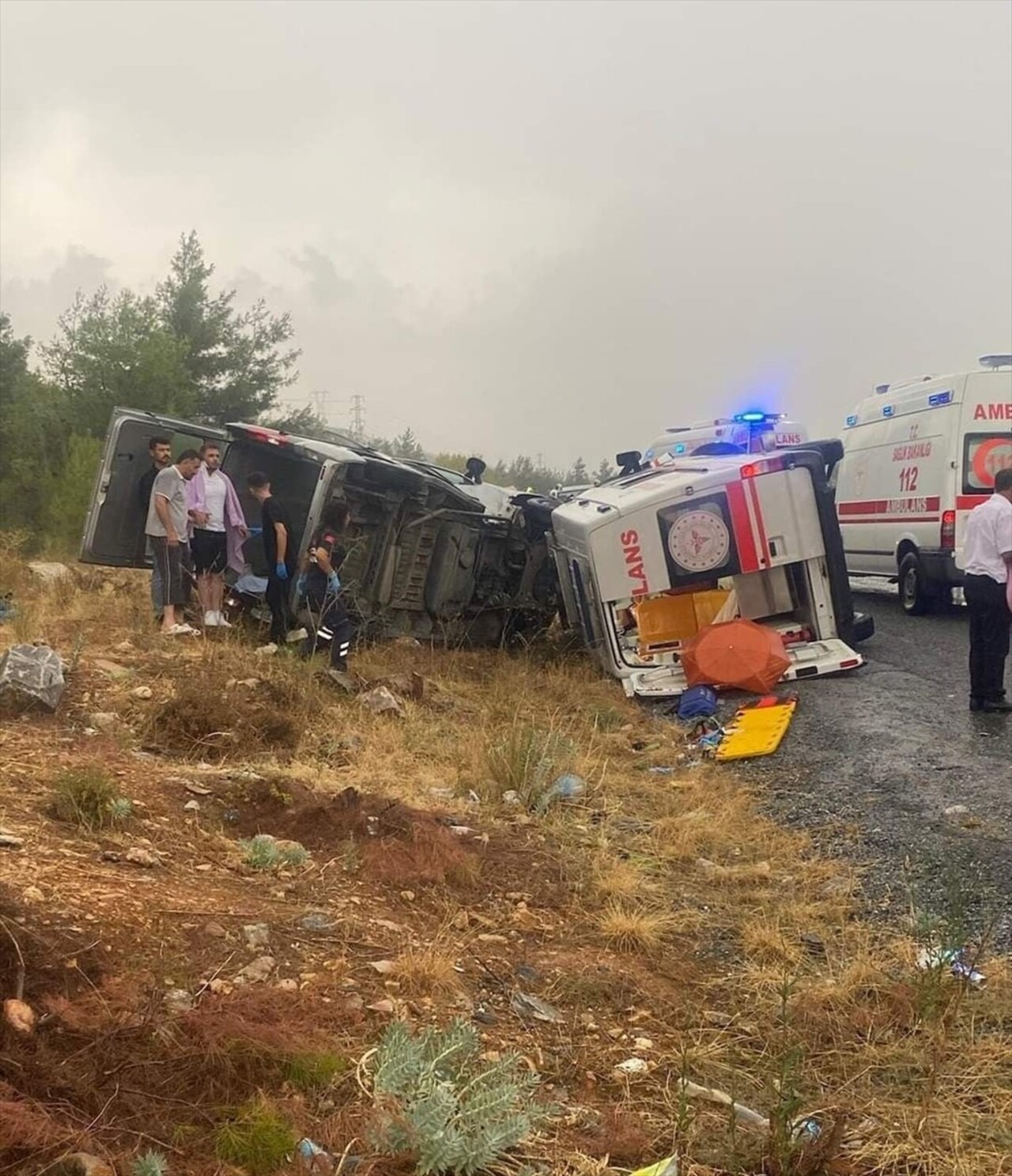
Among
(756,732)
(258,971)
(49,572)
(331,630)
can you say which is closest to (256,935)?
(258,971)

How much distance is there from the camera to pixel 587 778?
5.79m

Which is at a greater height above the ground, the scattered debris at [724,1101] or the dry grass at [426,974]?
the dry grass at [426,974]

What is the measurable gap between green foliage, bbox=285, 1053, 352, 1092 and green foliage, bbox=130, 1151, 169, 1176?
1.35 feet

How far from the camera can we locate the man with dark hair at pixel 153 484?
28.5ft

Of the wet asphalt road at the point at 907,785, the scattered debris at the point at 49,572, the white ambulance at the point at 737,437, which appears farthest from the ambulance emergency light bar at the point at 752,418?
the scattered debris at the point at 49,572

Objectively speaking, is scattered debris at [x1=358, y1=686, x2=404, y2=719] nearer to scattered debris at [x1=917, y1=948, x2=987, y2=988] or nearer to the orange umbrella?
the orange umbrella

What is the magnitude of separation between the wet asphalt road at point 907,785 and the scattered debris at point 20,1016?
2662mm

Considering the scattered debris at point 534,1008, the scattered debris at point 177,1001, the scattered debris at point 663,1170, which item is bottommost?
the scattered debris at point 534,1008

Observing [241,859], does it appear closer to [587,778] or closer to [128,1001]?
[128,1001]

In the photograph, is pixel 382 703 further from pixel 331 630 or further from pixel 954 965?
pixel 954 965

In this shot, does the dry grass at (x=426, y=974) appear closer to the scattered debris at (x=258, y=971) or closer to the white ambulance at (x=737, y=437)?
the scattered debris at (x=258, y=971)

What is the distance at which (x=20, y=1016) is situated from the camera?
7.86 feet

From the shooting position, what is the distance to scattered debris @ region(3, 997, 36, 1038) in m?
2.35

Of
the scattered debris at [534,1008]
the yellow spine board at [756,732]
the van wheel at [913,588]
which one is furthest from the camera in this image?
the van wheel at [913,588]
